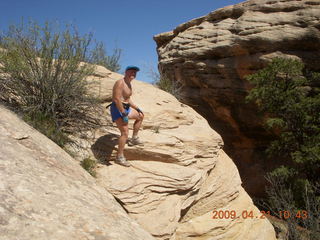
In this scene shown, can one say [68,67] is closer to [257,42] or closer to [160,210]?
[160,210]

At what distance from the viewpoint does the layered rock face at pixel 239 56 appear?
389 inches

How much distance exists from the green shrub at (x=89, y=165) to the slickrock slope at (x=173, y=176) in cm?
11

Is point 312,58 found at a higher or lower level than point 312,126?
higher

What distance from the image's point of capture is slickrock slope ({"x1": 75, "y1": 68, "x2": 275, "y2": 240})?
156 inches

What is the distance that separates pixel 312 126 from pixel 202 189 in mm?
5857

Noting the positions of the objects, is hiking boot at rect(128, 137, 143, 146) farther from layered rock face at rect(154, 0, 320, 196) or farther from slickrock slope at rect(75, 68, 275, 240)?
layered rock face at rect(154, 0, 320, 196)

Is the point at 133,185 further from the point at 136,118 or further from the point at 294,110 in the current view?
the point at 294,110

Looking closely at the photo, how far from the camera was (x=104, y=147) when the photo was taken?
14.9 feet

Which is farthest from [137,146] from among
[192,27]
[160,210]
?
[192,27]

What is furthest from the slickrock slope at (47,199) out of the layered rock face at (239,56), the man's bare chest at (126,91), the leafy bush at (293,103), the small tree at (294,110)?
the layered rock face at (239,56)

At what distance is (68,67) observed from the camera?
15.7ft

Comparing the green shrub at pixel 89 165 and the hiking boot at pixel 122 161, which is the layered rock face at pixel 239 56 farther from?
the green shrub at pixel 89 165

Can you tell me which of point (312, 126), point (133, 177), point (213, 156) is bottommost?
point (312, 126)

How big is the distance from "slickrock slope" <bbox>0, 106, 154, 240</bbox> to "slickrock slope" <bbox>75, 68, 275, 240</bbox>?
869mm
